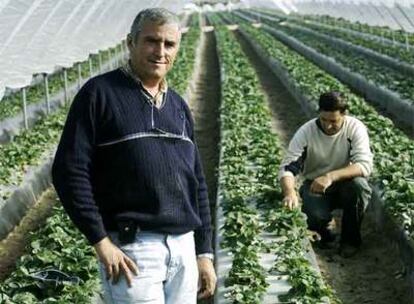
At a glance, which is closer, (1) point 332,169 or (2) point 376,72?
(1) point 332,169

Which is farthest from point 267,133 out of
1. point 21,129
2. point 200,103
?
point 200,103

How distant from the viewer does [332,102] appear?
5844 mm

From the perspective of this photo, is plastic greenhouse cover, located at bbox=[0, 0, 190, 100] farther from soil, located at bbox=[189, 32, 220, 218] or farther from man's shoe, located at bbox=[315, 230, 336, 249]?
man's shoe, located at bbox=[315, 230, 336, 249]

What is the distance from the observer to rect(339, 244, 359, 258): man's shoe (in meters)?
6.35

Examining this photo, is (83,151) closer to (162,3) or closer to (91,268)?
(91,268)

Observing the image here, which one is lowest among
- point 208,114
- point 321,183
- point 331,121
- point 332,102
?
point 208,114

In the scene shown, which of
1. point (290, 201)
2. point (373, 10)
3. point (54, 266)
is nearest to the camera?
point (54, 266)

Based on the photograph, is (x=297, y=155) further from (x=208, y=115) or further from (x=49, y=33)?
(x=208, y=115)

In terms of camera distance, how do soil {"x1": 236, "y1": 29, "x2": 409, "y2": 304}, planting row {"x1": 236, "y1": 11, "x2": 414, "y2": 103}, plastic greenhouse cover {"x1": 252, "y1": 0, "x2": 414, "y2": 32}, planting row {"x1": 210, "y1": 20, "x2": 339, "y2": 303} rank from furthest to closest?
plastic greenhouse cover {"x1": 252, "y1": 0, "x2": 414, "y2": 32} < planting row {"x1": 236, "y1": 11, "x2": 414, "y2": 103} < soil {"x1": 236, "y1": 29, "x2": 409, "y2": 304} < planting row {"x1": 210, "y1": 20, "x2": 339, "y2": 303}

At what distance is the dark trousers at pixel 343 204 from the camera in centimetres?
620

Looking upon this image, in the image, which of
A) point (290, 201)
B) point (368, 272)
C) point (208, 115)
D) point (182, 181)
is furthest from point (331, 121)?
point (208, 115)

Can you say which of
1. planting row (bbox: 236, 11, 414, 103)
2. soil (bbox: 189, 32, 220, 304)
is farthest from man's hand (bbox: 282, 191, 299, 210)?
planting row (bbox: 236, 11, 414, 103)

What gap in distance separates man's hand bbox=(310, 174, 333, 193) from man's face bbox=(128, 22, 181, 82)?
11.5 ft

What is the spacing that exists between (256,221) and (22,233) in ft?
8.76
